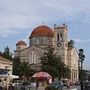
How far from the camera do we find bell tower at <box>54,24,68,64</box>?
419 feet

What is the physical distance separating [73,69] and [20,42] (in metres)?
20.3

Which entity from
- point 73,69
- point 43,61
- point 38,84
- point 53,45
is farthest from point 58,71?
point 38,84

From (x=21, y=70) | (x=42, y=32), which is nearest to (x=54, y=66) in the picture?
(x=21, y=70)

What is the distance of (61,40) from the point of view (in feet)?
422

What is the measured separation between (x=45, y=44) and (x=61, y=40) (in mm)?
5409

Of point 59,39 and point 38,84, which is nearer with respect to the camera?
point 38,84

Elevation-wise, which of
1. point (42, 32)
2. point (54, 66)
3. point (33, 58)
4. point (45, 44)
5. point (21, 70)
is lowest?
point (21, 70)

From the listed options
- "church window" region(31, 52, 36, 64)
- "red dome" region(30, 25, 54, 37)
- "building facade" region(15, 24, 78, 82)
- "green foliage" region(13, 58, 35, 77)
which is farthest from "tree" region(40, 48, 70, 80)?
"church window" region(31, 52, 36, 64)

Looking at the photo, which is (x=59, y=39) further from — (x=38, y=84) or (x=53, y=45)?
(x=38, y=84)

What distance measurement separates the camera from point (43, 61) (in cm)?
11106

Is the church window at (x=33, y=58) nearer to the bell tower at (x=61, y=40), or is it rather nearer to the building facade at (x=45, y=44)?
the building facade at (x=45, y=44)

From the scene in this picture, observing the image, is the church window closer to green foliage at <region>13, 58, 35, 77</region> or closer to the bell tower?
the bell tower

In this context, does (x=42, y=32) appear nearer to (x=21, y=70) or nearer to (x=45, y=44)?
(x=45, y=44)

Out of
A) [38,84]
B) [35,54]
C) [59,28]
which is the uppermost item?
[59,28]
